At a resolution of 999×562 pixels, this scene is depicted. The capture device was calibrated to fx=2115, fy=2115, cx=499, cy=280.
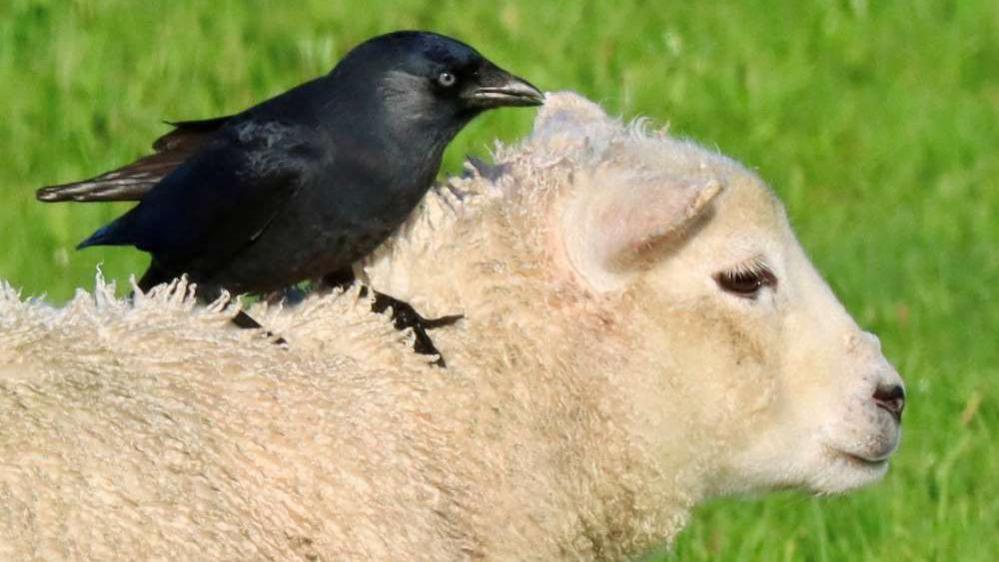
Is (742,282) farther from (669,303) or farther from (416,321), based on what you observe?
(416,321)

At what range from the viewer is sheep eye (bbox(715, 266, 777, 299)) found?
4.39 m

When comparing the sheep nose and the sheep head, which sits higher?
the sheep head

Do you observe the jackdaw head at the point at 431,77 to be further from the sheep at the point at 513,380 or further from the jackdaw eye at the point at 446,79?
the sheep at the point at 513,380

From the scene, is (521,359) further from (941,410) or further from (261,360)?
(941,410)

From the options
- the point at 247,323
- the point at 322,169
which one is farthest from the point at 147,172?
the point at 247,323

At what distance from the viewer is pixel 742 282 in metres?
4.40

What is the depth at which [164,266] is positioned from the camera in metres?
4.71

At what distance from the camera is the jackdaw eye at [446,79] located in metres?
4.48

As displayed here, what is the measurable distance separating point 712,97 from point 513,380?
7096 mm

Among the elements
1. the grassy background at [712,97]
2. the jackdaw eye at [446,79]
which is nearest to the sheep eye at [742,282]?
the jackdaw eye at [446,79]

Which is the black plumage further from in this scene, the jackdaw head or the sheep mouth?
the sheep mouth

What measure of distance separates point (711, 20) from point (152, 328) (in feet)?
27.6

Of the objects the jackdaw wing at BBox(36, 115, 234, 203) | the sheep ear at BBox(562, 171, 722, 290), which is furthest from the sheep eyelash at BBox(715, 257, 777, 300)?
the jackdaw wing at BBox(36, 115, 234, 203)

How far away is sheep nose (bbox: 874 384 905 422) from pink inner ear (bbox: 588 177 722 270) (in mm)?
597
